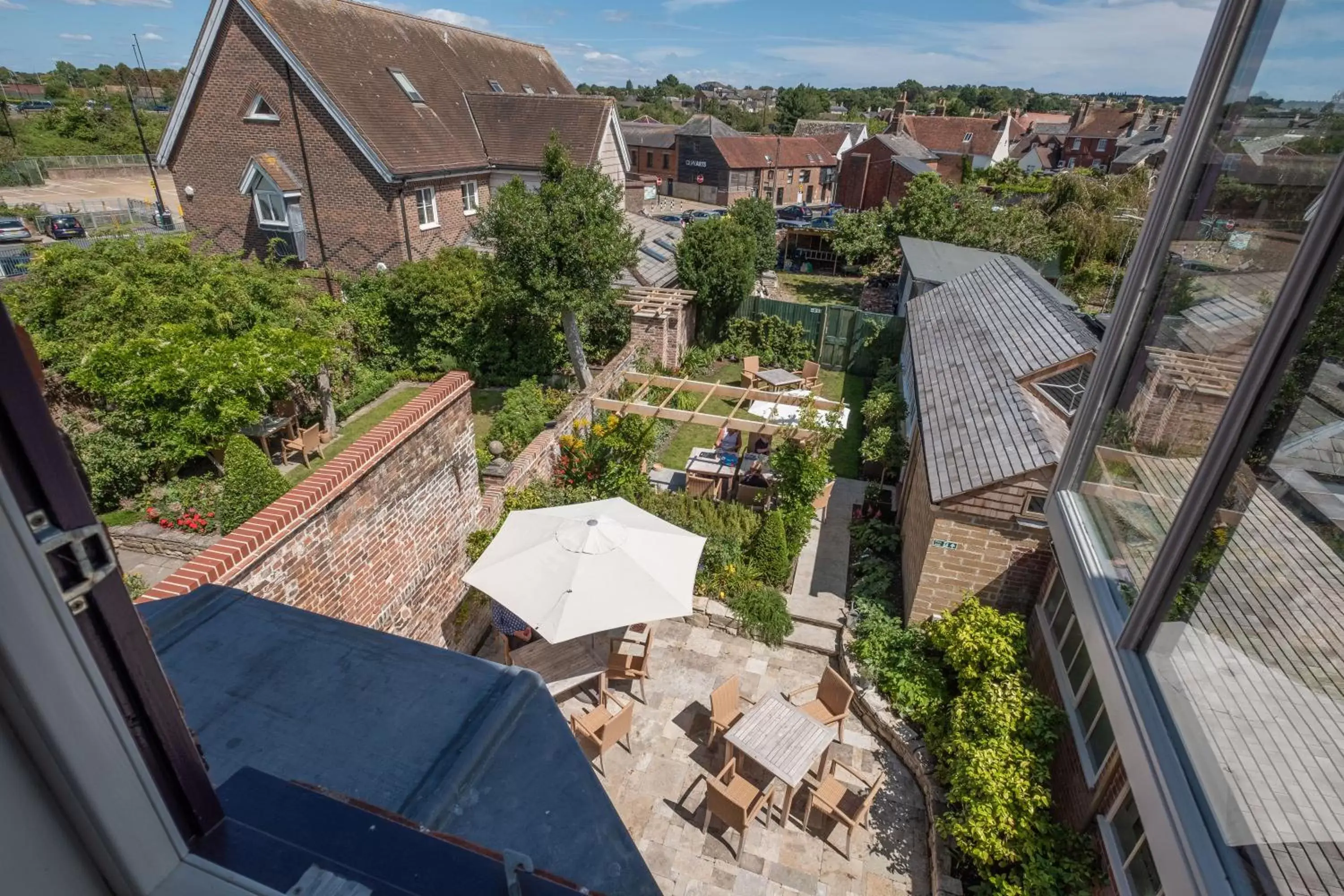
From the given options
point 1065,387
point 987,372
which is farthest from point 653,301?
point 1065,387

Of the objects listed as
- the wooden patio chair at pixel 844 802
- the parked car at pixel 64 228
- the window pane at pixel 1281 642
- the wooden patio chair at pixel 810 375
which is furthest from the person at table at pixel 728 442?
the parked car at pixel 64 228

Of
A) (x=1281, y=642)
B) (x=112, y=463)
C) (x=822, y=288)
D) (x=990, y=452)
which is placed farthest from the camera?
(x=822, y=288)

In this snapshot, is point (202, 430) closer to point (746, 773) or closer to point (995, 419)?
point (746, 773)

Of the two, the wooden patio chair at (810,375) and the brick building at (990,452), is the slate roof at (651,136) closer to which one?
the wooden patio chair at (810,375)

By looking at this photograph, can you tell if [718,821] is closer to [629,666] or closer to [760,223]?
[629,666]

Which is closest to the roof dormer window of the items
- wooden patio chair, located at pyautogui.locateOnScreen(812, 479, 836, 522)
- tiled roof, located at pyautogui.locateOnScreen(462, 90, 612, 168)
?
tiled roof, located at pyautogui.locateOnScreen(462, 90, 612, 168)

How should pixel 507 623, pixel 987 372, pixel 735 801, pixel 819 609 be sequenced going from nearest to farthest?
1. pixel 735 801
2. pixel 507 623
3. pixel 819 609
4. pixel 987 372

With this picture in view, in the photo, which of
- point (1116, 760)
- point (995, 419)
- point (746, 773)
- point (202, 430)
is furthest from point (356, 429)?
point (1116, 760)
